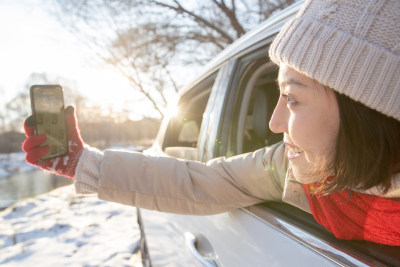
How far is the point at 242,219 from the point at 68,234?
327 centimetres

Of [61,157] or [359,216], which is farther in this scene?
[61,157]

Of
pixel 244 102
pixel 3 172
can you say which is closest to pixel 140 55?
pixel 244 102

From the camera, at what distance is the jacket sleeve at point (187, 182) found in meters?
1.15

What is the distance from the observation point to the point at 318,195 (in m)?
0.90

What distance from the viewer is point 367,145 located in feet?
2.51

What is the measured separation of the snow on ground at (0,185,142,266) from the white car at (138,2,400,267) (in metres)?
1.13

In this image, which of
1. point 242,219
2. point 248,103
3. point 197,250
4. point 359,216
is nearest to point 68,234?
point 197,250

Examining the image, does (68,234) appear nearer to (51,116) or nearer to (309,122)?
(51,116)

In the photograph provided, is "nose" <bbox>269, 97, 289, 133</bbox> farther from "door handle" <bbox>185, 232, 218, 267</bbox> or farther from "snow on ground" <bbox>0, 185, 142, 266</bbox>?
"snow on ground" <bbox>0, 185, 142, 266</bbox>

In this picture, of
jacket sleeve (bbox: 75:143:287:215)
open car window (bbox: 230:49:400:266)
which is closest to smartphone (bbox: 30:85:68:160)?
jacket sleeve (bbox: 75:143:287:215)

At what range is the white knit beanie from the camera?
69cm

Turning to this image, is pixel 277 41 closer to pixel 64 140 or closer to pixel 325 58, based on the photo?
pixel 325 58

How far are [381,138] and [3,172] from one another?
17.0 meters

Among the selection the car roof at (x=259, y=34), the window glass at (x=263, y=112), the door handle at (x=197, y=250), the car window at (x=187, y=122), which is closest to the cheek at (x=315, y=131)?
the car roof at (x=259, y=34)
